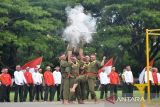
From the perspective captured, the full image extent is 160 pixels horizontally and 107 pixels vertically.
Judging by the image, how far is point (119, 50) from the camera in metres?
33.3

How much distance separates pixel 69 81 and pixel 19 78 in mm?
3764

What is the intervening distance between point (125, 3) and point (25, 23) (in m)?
5.84

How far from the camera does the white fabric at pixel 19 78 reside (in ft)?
80.4

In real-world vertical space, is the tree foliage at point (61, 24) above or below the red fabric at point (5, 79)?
above

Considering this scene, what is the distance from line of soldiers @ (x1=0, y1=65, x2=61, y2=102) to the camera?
80.2ft

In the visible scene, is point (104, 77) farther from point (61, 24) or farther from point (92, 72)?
point (61, 24)

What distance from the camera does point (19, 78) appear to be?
81.0ft

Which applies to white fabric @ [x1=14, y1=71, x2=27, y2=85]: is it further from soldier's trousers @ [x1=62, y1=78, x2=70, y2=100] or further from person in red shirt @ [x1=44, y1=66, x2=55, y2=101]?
soldier's trousers @ [x1=62, y1=78, x2=70, y2=100]

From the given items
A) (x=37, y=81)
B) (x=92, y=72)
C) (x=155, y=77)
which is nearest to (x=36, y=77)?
(x=37, y=81)

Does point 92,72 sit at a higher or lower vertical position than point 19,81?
higher

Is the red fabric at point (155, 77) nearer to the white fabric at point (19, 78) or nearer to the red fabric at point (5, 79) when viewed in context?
the white fabric at point (19, 78)

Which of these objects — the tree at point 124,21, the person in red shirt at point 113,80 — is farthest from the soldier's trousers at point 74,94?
the tree at point 124,21

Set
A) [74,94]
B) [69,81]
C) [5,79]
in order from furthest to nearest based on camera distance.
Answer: [5,79]
[74,94]
[69,81]

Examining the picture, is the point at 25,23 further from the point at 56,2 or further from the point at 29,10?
the point at 56,2
